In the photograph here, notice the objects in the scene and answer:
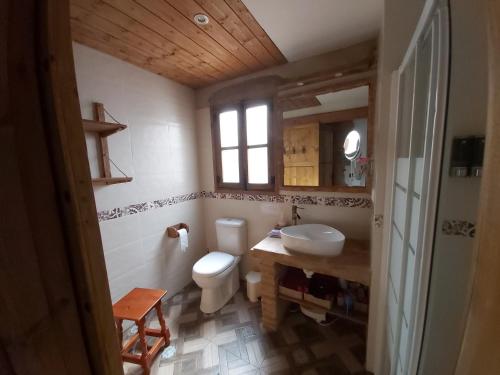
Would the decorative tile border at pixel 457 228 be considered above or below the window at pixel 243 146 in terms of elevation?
below

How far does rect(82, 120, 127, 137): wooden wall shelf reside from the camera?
53.2 inches

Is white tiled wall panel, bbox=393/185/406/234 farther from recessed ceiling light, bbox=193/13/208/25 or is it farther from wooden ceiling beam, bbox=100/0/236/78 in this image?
wooden ceiling beam, bbox=100/0/236/78

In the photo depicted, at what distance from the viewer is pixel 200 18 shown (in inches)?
48.5

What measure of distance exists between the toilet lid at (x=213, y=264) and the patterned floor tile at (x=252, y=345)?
0.44 metres

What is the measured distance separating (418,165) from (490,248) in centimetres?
60

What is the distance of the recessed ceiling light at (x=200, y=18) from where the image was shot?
1208 millimetres

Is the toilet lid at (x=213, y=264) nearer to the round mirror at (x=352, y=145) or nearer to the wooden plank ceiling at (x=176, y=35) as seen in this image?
the round mirror at (x=352, y=145)

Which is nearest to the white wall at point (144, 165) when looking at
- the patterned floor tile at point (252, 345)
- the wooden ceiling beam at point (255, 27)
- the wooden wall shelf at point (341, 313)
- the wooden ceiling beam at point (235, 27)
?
the patterned floor tile at point (252, 345)

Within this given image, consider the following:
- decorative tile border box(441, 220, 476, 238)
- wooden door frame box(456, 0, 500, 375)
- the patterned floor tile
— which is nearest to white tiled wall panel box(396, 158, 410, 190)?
decorative tile border box(441, 220, 476, 238)

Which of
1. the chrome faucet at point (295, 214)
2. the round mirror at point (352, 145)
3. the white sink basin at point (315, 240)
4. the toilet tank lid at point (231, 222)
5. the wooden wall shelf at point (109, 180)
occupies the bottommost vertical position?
the toilet tank lid at point (231, 222)

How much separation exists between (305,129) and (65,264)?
1784 millimetres

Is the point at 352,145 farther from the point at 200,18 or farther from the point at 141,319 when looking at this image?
the point at 141,319

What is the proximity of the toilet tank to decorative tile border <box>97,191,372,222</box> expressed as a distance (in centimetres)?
28

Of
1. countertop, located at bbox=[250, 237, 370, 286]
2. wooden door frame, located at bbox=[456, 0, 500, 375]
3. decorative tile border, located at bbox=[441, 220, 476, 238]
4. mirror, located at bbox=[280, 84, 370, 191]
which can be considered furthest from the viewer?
mirror, located at bbox=[280, 84, 370, 191]
